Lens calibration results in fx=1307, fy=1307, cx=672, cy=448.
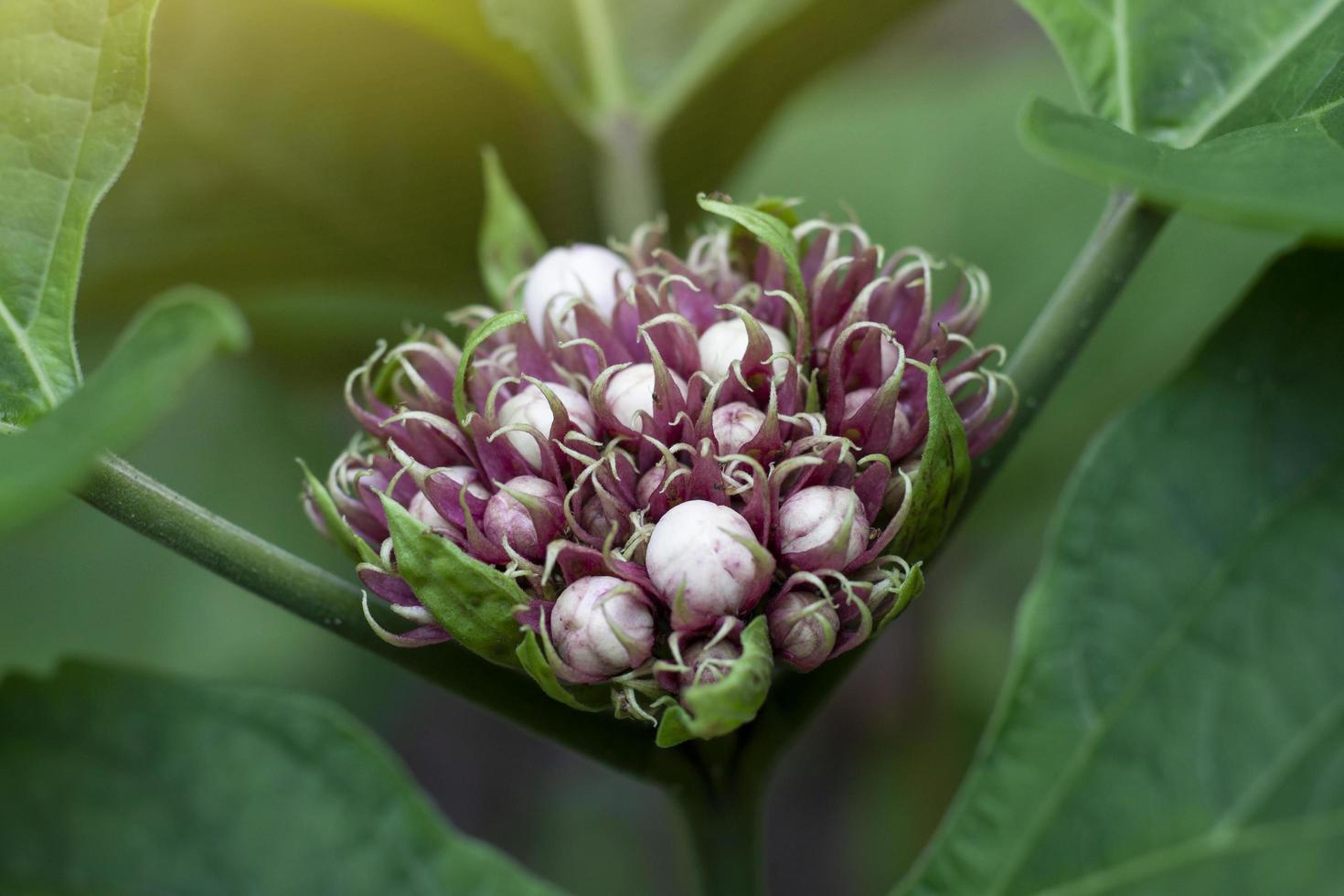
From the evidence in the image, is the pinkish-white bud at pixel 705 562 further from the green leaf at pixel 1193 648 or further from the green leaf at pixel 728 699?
the green leaf at pixel 1193 648

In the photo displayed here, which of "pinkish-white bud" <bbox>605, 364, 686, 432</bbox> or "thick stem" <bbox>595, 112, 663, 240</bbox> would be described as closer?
"pinkish-white bud" <bbox>605, 364, 686, 432</bbox>

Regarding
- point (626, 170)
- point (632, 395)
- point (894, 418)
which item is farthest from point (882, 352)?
point (626, 170)

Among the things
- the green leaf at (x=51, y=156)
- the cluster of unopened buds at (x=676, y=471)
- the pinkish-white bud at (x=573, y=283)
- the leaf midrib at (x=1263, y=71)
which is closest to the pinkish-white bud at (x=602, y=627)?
the cluster of unopened buds at (x=676, y=471)

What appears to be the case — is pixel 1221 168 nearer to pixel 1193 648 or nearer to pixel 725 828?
pixel 1193 648

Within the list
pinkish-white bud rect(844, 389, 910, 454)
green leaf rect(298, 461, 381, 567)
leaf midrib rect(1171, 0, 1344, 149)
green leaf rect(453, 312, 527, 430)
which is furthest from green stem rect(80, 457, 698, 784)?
leaf midrib rect(1171, 0, 1344, 149)

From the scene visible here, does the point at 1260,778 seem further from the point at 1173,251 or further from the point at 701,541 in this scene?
the point at 1173,251

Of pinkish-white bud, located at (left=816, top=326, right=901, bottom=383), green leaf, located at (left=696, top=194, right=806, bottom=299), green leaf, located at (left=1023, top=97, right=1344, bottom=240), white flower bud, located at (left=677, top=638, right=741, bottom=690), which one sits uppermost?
green leaf, located at (left=1023, top=97, right=1344, bottom=240)

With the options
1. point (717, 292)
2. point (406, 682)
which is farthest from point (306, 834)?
point (406, 682)

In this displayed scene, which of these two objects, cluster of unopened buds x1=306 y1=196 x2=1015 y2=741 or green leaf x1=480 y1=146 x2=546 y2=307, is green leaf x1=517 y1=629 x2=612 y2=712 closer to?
cluster of unopened buds x1=306 y1=196 x2=1015 y2=741
